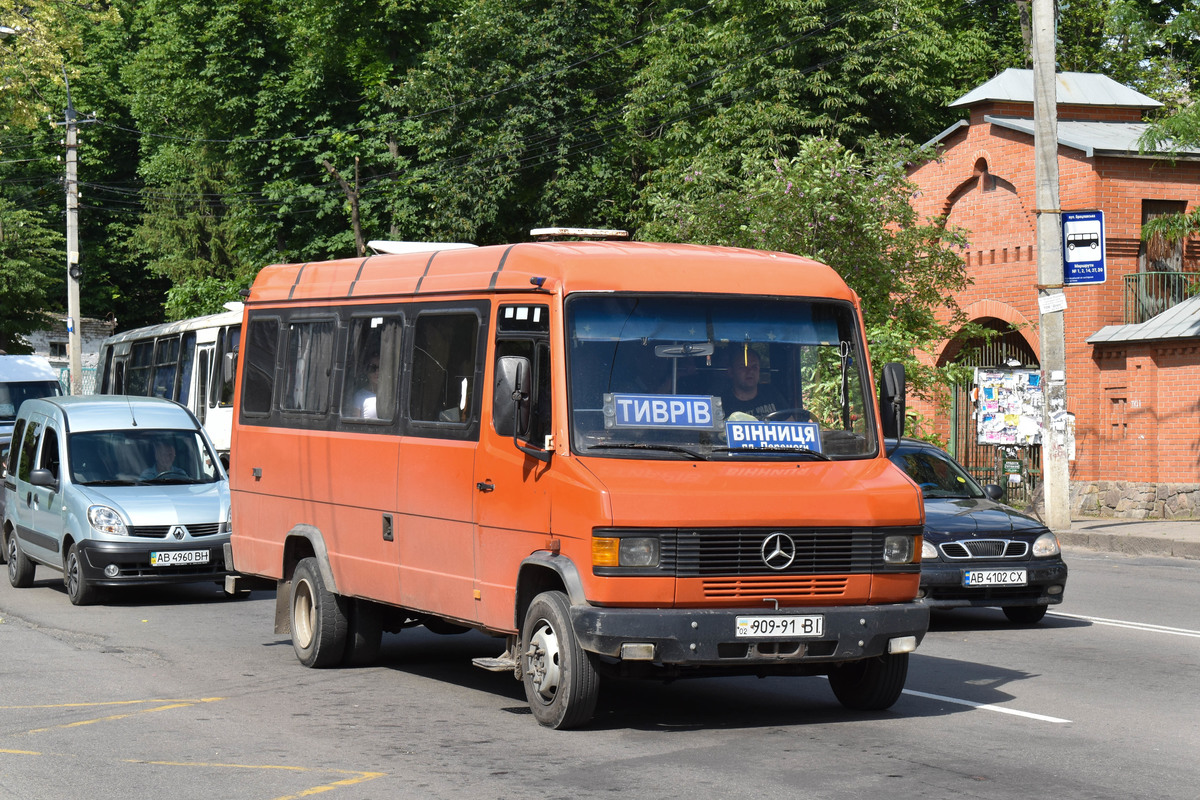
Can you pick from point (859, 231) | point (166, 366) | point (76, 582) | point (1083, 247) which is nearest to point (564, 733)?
point (76, 582)

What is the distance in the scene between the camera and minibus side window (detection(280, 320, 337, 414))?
1088 centimetres

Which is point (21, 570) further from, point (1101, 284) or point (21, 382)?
point (1101, 284)

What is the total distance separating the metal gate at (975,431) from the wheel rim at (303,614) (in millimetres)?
19967

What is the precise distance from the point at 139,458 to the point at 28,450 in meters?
1.79

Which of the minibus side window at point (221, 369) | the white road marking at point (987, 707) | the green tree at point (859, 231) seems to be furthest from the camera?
the minibus side window at point (221, 369)

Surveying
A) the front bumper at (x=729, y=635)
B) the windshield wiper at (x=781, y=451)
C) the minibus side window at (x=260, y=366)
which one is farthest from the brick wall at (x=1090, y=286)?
the front bumper at (x=729, y=635)

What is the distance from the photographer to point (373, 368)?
Result: 10.3 meters

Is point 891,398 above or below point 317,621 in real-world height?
above

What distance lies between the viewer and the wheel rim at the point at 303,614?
35.6 feet

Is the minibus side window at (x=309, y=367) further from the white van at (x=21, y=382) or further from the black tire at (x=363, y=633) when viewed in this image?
the white van at (x=21, y=382)

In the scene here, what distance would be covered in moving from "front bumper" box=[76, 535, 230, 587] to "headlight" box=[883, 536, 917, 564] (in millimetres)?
8170

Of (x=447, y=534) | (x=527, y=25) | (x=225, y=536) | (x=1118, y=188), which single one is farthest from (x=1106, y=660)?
(x=527, y=25)

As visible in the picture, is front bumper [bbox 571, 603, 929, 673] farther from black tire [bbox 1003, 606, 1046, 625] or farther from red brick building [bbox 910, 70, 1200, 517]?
red brick building [bbox 910, 70, 1200, 517]

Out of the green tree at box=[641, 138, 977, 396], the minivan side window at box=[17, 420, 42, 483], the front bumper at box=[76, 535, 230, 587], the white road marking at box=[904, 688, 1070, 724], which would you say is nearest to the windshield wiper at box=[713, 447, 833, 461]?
the white road marking at box=[904, 688, 1070, 724]
